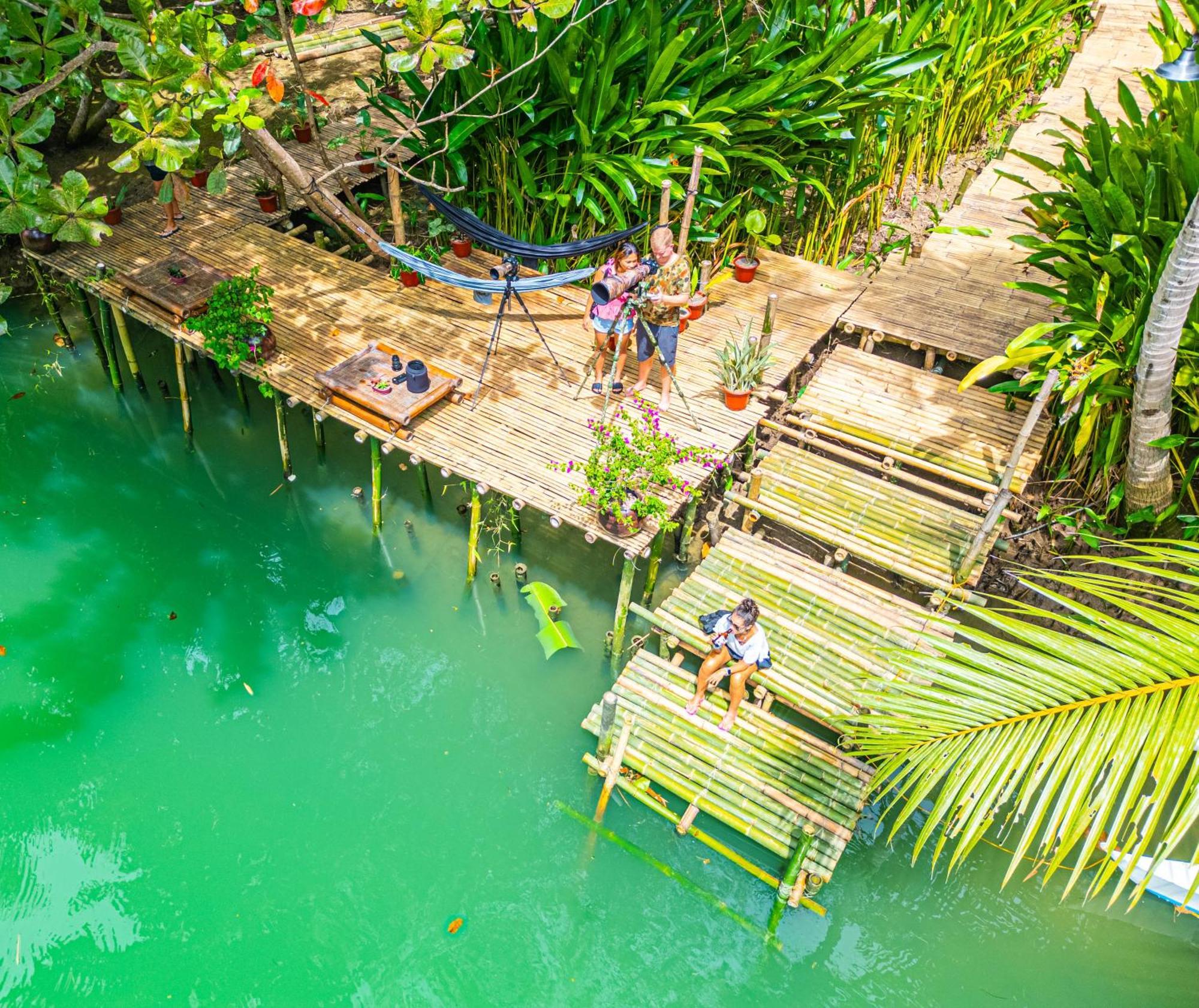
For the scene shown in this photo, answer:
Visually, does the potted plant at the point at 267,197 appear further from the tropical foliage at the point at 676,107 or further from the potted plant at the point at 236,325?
the potted plant at the point at 236,325

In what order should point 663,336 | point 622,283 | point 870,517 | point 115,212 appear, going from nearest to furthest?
point 622,283
point 870,517
point 663,336
point 115,212

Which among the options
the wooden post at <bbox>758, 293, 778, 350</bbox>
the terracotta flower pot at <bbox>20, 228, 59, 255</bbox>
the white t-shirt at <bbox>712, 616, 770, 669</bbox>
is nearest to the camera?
the white t-shirt at <bbox>712, 616, 770, 669</bbox>

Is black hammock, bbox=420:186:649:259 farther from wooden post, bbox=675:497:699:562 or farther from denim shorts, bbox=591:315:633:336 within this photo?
wooden post, bbox=675:497:699:562

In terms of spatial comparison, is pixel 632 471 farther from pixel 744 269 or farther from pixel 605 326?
pixel 744 269

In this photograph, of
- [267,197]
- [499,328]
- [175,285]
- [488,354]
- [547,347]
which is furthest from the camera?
[267,197]

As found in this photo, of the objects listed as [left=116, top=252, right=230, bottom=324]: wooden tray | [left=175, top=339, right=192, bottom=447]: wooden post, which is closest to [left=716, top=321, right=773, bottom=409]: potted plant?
[left=116, top=252, right=230, bottom=324]: wooden tray

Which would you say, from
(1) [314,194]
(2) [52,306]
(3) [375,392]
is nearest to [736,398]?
(3) [375,392]

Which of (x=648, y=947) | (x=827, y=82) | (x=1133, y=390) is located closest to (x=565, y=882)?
(x=648, y=947)
